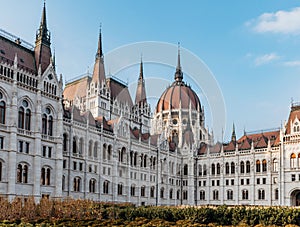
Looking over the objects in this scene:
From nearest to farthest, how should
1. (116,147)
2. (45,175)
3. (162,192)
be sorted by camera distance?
(45,175) → (116,147) → (162,192)

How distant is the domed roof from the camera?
108 metres

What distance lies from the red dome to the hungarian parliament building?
0.28 meters

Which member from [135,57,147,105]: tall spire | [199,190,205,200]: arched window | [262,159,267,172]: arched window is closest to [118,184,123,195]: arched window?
[199,190,205,200]: arched window

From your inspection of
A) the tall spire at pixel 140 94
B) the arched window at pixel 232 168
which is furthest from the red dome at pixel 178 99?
the arched window at pixel 232 168

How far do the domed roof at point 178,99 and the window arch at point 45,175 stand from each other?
2255 inches

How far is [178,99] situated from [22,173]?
209 feet

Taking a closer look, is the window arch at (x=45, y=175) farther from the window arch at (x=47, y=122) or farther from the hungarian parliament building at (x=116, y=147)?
the window arch at (x=47, y=122)

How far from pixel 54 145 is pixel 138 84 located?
150ft

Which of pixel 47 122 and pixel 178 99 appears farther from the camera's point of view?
pixel 178 99

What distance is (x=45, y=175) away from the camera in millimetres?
53312

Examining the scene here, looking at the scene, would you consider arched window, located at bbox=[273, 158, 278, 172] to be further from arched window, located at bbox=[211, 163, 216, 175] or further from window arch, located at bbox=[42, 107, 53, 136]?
window arch, located at bbox=[42, 107, 53, 136]

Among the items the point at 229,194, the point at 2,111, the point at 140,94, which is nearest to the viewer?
the point at 2,111

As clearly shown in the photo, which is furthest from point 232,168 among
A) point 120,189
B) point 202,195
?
point 120,189

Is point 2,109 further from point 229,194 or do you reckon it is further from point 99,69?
point 229,194
